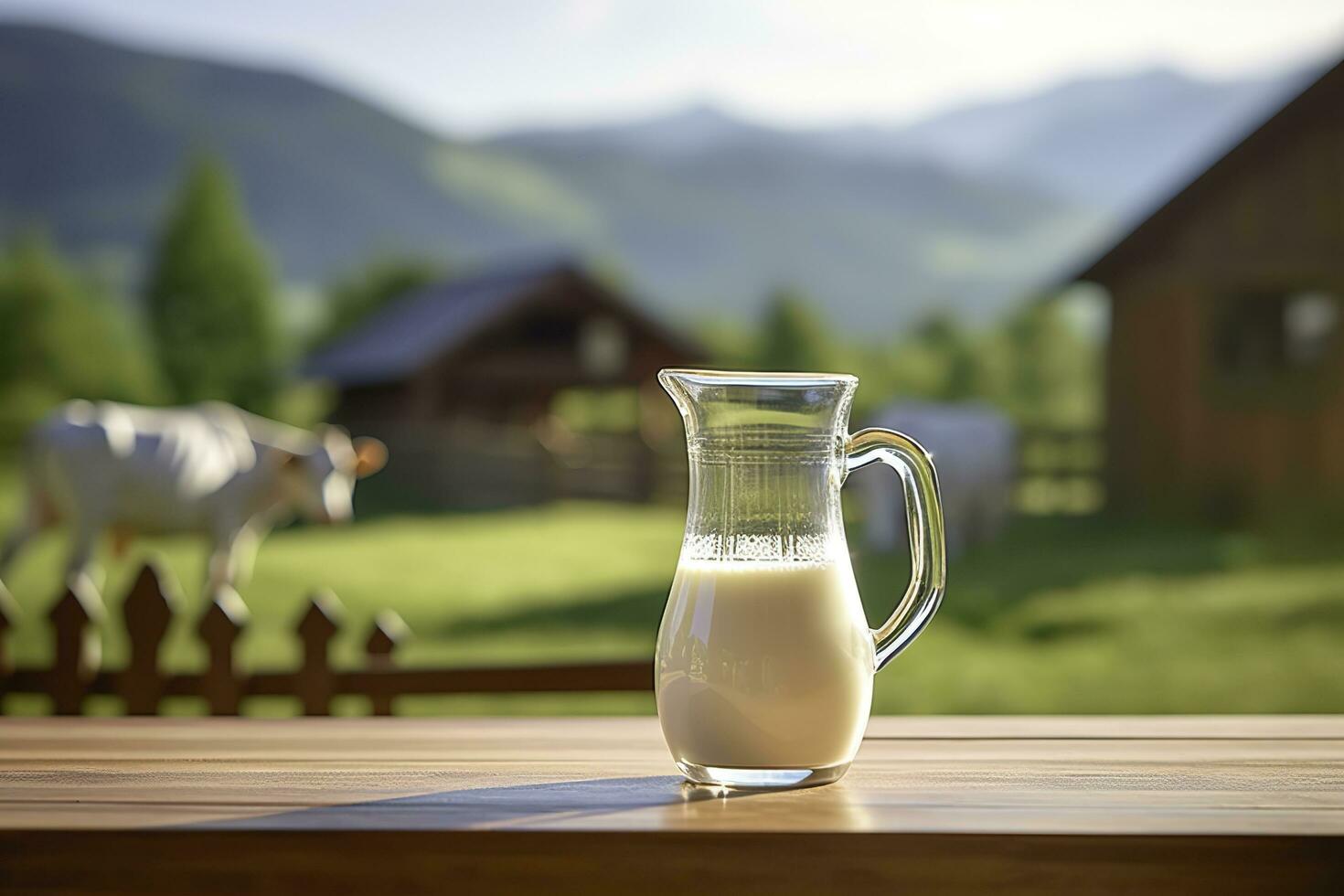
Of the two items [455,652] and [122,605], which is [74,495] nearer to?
[455,652]

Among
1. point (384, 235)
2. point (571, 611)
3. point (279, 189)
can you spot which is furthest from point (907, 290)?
point (571, 611)

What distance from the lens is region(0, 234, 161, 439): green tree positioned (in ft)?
72.6

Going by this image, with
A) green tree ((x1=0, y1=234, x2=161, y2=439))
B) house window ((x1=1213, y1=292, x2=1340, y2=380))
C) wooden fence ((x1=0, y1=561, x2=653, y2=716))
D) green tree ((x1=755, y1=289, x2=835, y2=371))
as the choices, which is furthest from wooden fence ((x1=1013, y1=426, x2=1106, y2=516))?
green tree ((x1=755, y1=289, x2=835, y2=371))

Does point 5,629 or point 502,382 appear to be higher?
point 502,382

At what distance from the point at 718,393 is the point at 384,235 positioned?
142 feet

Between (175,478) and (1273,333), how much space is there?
742 centimetres

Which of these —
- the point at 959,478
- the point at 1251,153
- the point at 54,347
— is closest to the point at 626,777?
the point at 959,478

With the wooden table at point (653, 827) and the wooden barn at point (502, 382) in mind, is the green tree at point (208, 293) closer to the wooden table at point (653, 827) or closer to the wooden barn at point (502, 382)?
the wooden barn at point (502, 382)

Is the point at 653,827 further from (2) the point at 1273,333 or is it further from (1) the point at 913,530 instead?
(2) the point at 1273,333

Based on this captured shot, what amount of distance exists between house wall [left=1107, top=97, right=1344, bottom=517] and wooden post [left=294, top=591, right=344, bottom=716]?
27.6 feet

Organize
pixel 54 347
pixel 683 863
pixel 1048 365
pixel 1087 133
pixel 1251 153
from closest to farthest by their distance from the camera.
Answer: pixel 683 863 < pixel 1251 153 < pixel 54 347 < pixel 1048 365 < pixel 1087 133

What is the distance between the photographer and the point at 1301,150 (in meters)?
9.28

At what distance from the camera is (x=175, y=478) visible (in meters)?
6.12

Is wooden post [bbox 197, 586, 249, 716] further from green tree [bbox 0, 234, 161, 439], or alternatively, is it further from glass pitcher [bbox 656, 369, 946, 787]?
green tree [bbox 0, 234, 161, 439]
